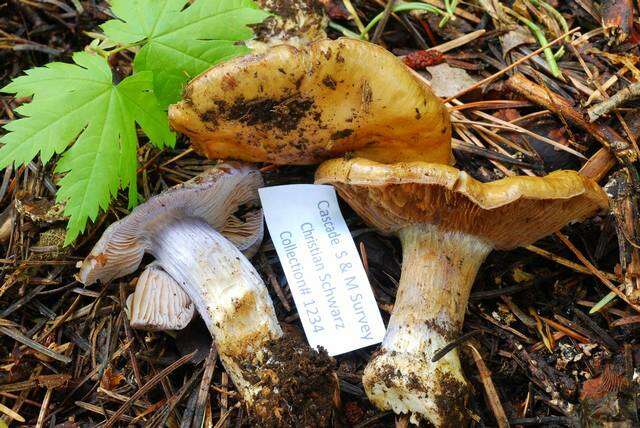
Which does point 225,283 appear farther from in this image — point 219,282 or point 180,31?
point 180,31

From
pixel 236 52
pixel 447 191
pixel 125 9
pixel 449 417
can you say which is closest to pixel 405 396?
pixel 449 417

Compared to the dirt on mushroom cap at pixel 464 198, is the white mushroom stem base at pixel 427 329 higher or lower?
lower

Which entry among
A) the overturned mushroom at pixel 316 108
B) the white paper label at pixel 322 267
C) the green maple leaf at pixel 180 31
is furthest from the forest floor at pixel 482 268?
the green maple leaf at pixel 180 31

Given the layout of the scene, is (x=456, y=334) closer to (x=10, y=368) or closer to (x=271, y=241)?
(x=271, y=241)

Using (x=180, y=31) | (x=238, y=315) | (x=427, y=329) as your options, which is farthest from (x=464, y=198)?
(x=180, y=31)

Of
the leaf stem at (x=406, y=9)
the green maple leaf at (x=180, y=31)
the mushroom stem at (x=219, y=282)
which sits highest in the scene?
the green maple leaf at (x=180, y=31)

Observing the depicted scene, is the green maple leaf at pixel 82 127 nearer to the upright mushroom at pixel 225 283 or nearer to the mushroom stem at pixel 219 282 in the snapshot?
the upright mushroom at pixel 225 283

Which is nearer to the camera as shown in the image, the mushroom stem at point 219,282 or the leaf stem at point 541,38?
the mushroom stem at point 219,282
